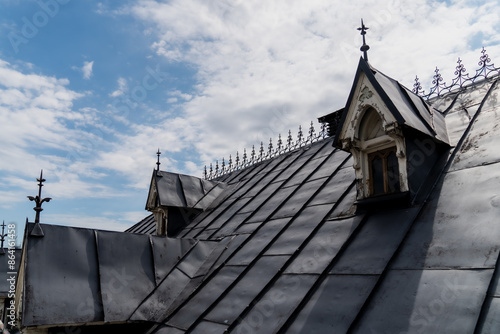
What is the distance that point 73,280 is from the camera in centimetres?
799

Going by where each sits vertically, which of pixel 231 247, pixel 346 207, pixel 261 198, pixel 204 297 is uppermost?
pixel 261 198

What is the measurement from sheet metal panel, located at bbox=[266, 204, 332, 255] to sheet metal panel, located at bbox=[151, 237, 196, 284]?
134 inches

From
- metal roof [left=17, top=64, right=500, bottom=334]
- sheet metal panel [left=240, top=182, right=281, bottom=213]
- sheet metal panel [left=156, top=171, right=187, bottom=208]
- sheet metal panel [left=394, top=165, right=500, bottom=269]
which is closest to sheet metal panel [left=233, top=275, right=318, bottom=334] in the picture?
metal roof [left=17, top=64, right=500, bottom=334]

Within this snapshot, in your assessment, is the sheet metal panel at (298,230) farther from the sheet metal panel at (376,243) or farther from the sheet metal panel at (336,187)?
the sheet metal panel at (376,243)

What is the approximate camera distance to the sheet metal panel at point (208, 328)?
19.4 feet

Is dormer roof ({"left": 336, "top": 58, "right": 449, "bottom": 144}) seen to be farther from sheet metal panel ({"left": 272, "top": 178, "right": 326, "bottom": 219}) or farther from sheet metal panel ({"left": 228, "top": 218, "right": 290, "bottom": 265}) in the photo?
sheet metal panel ({"left": 228, "top": 218, "right": 290, "bottom": 265})

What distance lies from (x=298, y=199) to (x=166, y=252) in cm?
386

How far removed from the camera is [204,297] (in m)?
7.37

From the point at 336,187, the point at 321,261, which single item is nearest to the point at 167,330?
the point at 321,261

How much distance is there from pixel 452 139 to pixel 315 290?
13.3ft

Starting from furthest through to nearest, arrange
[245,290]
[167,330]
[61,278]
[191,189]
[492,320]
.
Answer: [191,189] → [61,278] → [167,330] → [245,290] → [492,320]

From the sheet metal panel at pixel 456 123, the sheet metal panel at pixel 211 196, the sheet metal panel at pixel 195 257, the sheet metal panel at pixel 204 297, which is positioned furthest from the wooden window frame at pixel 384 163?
the sheet metal panel at pixel 211 196

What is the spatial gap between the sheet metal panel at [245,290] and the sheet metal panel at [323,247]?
0.43 metres

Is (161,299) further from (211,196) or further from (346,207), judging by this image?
(211,196)
